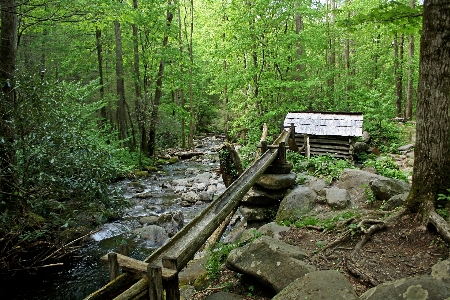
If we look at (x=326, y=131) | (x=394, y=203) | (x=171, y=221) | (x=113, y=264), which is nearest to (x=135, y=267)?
(x=113, y=264)

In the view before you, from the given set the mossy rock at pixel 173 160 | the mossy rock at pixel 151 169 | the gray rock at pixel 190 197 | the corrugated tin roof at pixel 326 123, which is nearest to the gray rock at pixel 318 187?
the corrugated tin roof at pixel 326 123

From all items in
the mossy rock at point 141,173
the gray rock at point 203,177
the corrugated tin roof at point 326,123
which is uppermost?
the corrugated tin roof at point 326,123

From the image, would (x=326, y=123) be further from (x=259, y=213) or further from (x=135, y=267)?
(x=135, y=267)

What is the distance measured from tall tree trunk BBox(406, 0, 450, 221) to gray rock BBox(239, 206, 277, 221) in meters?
3.91

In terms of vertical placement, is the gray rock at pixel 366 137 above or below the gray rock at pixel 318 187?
above

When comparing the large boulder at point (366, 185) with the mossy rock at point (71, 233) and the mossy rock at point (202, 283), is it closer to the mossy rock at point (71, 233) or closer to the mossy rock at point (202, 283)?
the mossy rock at point (202, 283)

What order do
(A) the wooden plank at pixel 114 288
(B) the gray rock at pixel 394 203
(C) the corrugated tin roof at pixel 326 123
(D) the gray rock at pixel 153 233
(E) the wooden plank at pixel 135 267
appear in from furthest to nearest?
(C) the corrugated tin roof at pixel 326 123 → (D) the gray rock at pixel 153 233 → (B) the gray rock at pixel 394 203 → (E) the wooden plank at pixel 135 267 → (A) the wooden plank at pixel 114 288

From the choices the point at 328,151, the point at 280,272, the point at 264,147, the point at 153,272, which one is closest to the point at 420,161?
the point at 280,272

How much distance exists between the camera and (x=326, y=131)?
12.3 meters

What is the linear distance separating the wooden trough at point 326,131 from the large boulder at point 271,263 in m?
8.00

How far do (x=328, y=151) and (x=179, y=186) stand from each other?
6555mm

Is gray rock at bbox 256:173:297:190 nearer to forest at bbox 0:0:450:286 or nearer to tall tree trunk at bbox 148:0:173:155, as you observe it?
forest at bbox 0:0:450:286

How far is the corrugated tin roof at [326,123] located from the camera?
11953 millimetres

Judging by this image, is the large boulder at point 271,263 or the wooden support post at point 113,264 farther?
the large boulder at point 271,263
